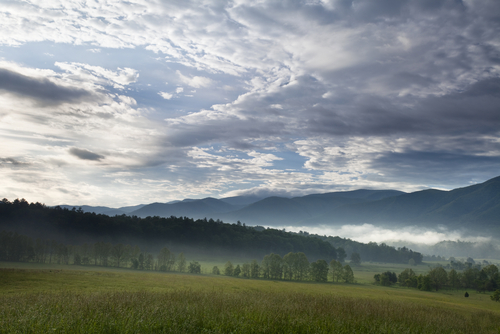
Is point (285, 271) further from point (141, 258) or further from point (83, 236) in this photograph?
point (83, 236)

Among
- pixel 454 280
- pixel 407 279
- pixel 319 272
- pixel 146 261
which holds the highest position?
pixel 146 261

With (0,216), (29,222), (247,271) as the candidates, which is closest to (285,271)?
(247,271)

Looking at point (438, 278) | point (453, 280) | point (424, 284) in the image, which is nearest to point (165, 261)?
point (424, 284)

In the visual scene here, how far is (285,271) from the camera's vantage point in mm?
132375

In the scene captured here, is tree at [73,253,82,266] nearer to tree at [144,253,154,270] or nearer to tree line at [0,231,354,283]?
tree line at [0,231,354,283]

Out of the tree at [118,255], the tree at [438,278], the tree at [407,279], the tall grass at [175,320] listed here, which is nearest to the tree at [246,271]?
the tree at [118,255]

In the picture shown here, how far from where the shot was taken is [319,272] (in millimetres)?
131000

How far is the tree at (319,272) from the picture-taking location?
129750 millimetres

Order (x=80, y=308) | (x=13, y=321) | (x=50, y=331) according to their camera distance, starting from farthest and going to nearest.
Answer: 1. (x=80, y=308)
2. (x=13, y=321)
3. (x=50, y=331)

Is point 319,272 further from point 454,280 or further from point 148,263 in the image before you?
point 148,263

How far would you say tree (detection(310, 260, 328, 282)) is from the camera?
12975 cm

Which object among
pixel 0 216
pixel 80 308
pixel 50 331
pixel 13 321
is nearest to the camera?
pixel 50 331

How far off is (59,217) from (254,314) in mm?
225546

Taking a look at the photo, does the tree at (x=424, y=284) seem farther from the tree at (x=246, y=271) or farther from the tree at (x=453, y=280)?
the tree at (x=246, y=271)
